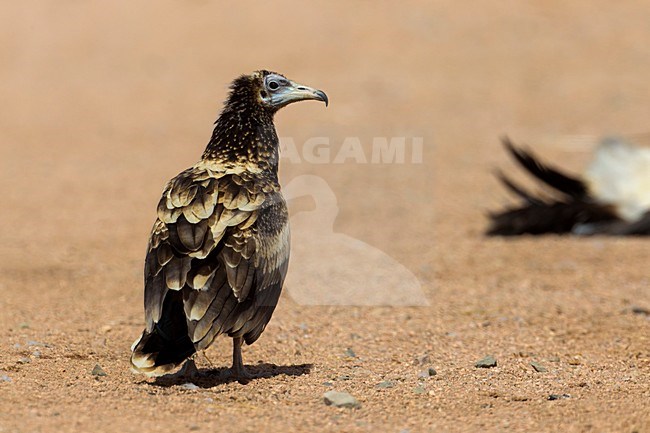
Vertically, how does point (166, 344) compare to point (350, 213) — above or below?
below

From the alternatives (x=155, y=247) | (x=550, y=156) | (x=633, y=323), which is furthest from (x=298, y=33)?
(x=155, y=247)

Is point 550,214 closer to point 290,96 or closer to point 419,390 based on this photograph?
point 290,96

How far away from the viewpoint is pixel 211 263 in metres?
5.10

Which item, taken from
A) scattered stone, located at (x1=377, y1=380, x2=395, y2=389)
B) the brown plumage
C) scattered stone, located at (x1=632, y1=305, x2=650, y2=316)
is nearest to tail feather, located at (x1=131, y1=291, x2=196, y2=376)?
the brown plumage

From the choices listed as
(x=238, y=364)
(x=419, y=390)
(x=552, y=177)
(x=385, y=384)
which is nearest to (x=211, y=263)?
(x=238, y=364)

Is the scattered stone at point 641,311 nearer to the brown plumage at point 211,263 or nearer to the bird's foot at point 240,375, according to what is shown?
the brown plumage at point 211,263

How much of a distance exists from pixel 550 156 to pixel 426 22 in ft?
27.4

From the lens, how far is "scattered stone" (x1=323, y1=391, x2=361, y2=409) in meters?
4.91

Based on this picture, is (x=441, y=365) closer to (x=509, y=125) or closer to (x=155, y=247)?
(x=155, y=247)

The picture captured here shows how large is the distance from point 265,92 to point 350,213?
5.74 metres

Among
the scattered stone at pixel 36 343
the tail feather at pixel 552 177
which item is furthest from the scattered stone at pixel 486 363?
the tail feather at pixel 552 177

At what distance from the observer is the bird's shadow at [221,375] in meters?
5.33

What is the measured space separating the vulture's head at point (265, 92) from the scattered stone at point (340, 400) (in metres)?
1.96

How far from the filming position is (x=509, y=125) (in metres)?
16.7
